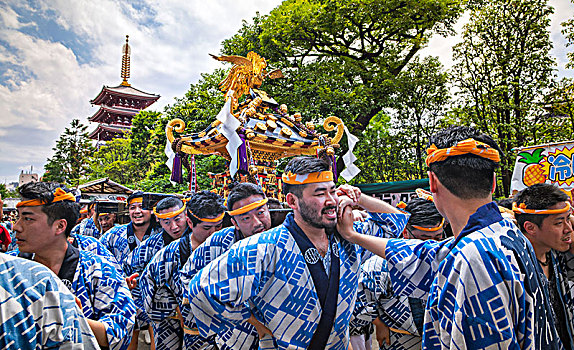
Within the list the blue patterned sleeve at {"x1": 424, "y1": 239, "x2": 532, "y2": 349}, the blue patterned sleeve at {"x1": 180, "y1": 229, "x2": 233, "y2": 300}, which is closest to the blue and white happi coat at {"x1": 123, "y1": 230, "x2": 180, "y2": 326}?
the blue patterned sleeve at {"x1": 180, "y1": 229, "x2": 233, "y2": 300}

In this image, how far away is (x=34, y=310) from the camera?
1.38m

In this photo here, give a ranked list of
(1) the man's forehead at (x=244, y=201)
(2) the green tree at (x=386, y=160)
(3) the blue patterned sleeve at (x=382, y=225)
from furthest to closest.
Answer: (2) the green tree at (x=386, y=160), (1) the man's forehead at (x=244, y=201), (3) the blue patterned sleeve at (x=382, y=225)

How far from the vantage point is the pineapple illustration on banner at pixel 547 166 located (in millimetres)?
5359

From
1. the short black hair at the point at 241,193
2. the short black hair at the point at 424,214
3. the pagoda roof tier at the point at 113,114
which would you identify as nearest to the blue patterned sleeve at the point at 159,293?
the short black hair at the point at 241,193

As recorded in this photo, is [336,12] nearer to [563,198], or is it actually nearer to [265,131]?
[265,131]

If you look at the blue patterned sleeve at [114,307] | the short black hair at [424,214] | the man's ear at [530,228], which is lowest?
the blue patterned sleeve at [114,307]

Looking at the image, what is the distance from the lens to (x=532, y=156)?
565 cm

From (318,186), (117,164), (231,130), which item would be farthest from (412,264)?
(117,164)

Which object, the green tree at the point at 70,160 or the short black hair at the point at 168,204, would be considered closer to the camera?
the short black hair at the point at 168,204

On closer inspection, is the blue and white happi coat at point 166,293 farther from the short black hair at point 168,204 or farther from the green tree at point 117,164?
the green tree at point 117,164

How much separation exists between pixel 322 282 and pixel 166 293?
2.07 meters

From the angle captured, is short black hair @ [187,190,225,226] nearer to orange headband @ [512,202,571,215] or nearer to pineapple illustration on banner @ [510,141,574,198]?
orange headband @ [512,202,571,215]

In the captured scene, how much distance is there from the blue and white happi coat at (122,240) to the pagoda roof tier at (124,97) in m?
39.5

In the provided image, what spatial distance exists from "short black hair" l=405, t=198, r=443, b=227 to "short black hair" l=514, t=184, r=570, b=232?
607mm
